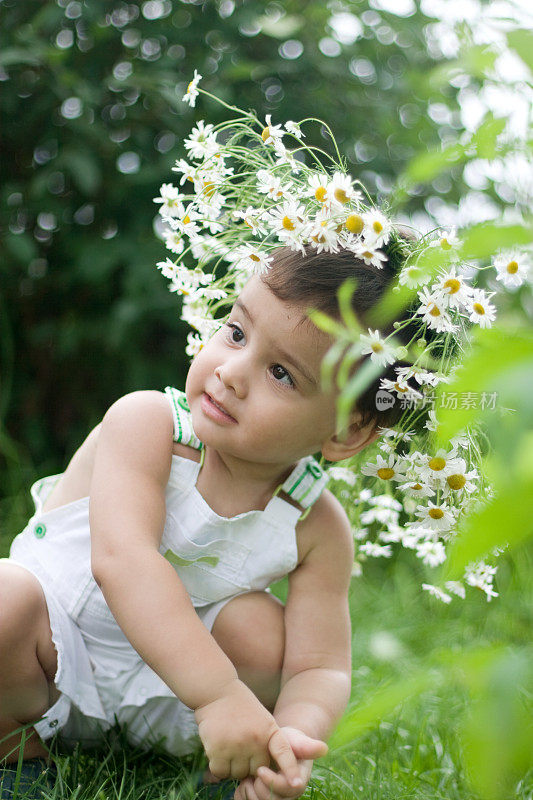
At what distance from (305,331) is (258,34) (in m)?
1.52

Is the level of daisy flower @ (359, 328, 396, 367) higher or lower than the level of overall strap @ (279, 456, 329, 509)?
higher

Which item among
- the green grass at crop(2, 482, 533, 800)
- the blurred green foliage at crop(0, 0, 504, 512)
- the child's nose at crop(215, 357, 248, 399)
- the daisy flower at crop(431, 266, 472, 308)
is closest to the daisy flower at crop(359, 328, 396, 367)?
the daisy flower at crop(431, 266, 472, 308)

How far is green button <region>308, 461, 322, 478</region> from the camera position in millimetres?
1438

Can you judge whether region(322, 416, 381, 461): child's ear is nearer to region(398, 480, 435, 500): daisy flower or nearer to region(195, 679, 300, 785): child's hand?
region(398, 480, 435, 500): daisy flower

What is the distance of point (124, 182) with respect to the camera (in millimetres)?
2383

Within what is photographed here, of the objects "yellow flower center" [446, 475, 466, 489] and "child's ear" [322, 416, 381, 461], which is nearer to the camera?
"yellow flower center" [446, 475, 466, 489]

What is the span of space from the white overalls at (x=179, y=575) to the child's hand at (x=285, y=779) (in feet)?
0.77

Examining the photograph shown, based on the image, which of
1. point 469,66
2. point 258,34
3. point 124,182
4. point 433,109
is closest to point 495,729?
point 469,66

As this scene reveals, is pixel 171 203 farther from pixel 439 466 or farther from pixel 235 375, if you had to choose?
pixel 439 466

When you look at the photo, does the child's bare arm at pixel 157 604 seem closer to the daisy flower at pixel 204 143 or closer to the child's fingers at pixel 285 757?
the child's fingers at pixel 285 757

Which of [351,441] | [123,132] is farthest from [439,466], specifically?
[123,132]

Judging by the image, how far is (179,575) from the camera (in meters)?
1.37

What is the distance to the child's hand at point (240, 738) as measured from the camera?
110cm

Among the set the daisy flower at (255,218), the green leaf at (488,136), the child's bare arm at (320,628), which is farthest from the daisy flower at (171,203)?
the green leaf at (488,136)
